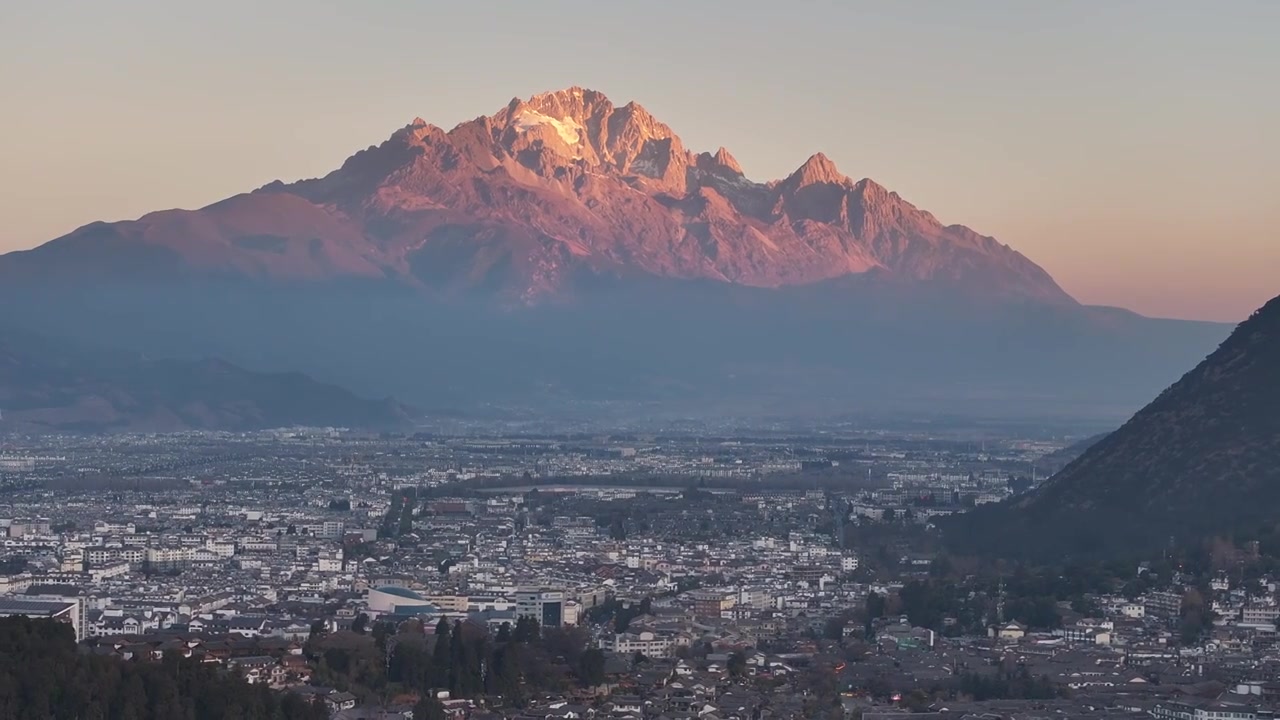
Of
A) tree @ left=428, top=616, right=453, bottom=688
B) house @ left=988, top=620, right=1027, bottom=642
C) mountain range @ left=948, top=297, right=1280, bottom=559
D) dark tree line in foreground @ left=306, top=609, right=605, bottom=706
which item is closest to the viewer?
dark tree line in foreground @ left=306, top=609, right=605, bottom=706

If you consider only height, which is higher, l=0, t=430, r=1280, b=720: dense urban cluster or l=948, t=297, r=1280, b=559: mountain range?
l=948, t=297, r=1280, b=559: mountain range

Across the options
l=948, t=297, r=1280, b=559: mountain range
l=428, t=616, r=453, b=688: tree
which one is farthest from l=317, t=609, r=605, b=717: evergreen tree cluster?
l=948, t=297, r=1280, b=559: mountain range

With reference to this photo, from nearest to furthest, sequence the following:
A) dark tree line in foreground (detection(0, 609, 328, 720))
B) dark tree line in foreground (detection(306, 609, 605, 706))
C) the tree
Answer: dark tree line in foreground (detection(0, 609, 328, 720)) < dark tree line in foreground (detection(306, 609, 605, 706)) < the tree

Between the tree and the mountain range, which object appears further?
the mountain range

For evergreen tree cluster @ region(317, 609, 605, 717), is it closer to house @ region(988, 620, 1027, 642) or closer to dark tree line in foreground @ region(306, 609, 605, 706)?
dark tree line in foreground @ region(306, 609, 605, 706)

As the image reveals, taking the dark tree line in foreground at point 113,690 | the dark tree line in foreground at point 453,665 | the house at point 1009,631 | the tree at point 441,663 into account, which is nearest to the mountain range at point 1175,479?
the house at point 1009,631

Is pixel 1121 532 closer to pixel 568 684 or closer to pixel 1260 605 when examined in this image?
pixel 1260 605

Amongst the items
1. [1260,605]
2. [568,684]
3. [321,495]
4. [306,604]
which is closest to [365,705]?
[568,684]

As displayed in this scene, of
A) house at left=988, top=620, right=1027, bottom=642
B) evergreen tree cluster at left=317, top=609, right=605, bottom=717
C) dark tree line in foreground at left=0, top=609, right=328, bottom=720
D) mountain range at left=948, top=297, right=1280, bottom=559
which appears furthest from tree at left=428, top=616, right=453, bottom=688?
mountain range at left=948, top=297, right=1280, bottom=559
